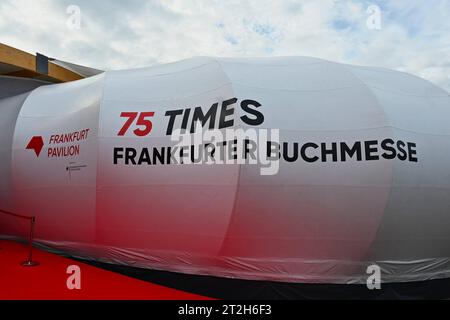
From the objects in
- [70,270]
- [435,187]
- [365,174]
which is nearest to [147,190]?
[70,270]

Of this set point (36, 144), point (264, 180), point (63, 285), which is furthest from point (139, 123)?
point (63, 285)

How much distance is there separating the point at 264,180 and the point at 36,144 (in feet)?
16.9

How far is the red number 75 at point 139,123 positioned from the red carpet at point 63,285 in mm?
2668

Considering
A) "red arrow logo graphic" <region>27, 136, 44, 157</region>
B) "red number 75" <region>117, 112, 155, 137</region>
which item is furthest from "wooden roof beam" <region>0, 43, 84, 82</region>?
"red number 75" <region>117, 112, 155, 137</region>

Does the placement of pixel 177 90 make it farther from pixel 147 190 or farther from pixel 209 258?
pixel 209 258

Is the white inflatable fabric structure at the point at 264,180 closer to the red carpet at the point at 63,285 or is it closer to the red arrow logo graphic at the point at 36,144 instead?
the red arrow logo graphic at the point at 36,144

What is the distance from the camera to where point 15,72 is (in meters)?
9.93

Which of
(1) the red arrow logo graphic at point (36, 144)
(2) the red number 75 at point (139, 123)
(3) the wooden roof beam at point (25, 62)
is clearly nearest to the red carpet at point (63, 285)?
(1) the red arrow logo graphic at point (36, 144)

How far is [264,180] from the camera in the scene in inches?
246

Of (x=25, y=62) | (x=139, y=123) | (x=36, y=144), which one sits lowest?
(x=36, y=144)

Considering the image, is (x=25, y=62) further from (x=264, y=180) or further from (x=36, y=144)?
(x=264, y=180)

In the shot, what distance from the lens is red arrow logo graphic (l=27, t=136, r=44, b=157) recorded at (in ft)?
25.8

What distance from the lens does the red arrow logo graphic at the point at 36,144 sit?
7875 millimetres

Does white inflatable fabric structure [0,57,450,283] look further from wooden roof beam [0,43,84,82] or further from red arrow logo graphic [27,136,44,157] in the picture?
wooden roof beam [0,43,84,82]
